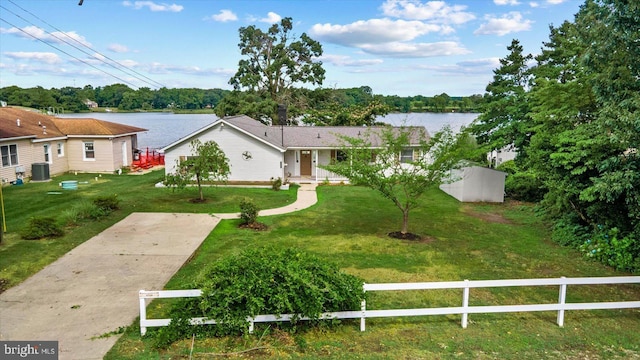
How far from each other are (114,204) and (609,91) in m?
16.6

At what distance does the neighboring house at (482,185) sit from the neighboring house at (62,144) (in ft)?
71.1

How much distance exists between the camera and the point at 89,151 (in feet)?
90.7

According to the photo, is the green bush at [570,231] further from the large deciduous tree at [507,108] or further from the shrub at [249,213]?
the shrub at [249,213]

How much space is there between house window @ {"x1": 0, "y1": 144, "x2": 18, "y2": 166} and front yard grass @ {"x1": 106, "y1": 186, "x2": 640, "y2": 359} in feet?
47.0

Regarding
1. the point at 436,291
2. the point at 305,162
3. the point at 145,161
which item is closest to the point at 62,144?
the point at 145,161

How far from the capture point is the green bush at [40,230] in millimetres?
12680

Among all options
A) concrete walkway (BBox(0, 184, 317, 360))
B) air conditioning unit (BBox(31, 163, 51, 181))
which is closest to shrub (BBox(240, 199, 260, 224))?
concrete walkway (BBox(0, 184, 317, 360))

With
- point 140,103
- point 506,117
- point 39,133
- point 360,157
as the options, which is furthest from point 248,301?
point 140,103

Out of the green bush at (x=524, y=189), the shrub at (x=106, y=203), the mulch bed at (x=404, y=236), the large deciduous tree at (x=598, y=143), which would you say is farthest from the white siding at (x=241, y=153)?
the large deciduous tree at (x=598, y=143)

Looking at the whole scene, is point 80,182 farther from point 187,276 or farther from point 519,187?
point 519,187

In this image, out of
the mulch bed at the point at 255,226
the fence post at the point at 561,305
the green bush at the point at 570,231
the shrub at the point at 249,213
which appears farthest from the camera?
the shrub at the point at 249,213

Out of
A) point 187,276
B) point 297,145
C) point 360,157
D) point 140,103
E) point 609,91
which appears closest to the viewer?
point 609,91

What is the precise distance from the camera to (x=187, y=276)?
1011 cm

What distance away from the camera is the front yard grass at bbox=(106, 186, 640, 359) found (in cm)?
669
